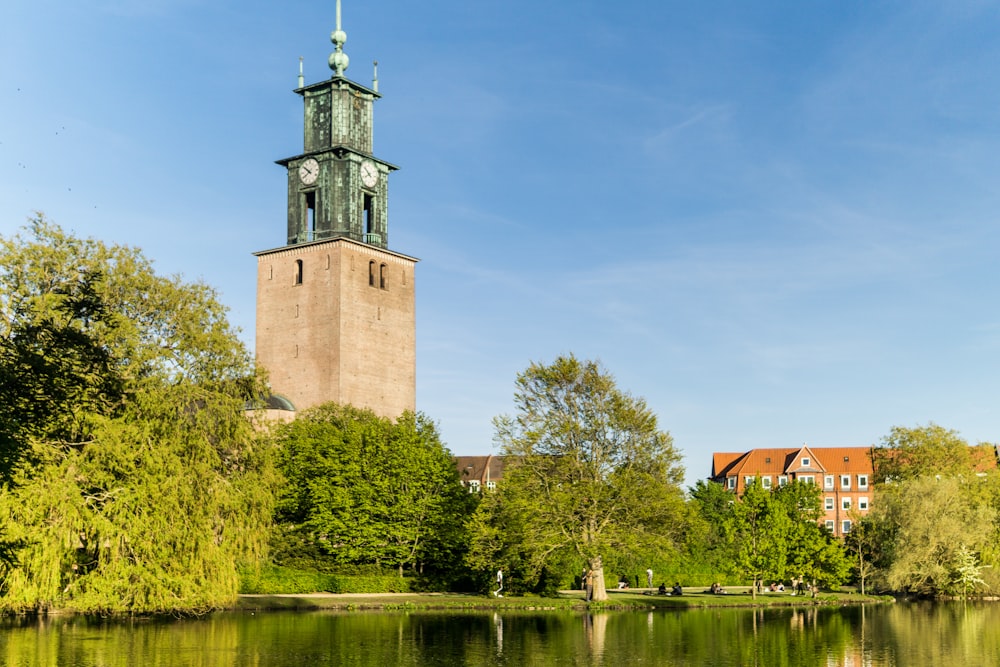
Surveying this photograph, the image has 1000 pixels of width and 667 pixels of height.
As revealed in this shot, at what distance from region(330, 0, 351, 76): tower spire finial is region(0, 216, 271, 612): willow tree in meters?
53.4

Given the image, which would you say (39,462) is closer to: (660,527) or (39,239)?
(39,239)

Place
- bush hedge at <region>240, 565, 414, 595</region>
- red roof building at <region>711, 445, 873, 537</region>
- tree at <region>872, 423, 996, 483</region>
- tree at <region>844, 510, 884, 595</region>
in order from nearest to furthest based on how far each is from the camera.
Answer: bush hedge at <region>240, 565, 414, 595</region>, tree at <region>844, 510, 884, 595</region>, tree at <region>872, 423, 996, 483</region>, red roof building at <region>711, 445, 873, 537</region>

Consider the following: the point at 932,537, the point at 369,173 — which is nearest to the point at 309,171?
the point at 369,173

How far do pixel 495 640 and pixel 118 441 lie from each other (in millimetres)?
15823

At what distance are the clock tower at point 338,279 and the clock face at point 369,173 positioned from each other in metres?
0.09

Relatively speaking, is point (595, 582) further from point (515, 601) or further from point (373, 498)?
point (373, 498)

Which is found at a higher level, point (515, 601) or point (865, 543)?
point (865, 543)

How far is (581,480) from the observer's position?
188 feet

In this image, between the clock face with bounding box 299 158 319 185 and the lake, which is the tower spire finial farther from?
the lake

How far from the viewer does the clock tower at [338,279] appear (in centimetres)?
9212

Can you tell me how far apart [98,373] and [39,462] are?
399 cm

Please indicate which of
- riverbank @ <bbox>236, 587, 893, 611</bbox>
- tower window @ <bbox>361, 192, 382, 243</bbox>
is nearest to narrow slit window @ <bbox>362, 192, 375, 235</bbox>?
tower window @ <bbox>361, 192, 382, 243</bbox>

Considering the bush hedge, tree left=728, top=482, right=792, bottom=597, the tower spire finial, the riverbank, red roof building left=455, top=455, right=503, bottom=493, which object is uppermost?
the tower spire finial

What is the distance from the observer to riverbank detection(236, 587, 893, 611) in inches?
2037
